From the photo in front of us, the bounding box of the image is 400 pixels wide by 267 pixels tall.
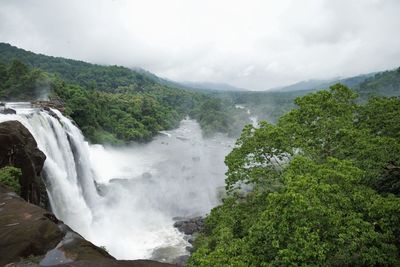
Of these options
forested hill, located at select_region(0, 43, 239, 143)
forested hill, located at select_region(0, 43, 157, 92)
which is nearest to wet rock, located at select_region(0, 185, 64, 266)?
forested hill, located at select_region(0, 43, 239, 143)

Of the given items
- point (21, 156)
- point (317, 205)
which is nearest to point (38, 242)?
point (317, 205)

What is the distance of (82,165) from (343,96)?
29027 millimetres

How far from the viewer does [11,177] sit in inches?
717

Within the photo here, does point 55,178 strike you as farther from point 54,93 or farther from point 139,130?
point 139,130

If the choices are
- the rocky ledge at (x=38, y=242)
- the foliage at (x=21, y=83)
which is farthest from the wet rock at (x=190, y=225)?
the foliage at (x=21, y=83)

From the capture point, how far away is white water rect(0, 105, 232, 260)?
90.7ft

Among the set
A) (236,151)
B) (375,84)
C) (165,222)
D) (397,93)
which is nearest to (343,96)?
(236,151)

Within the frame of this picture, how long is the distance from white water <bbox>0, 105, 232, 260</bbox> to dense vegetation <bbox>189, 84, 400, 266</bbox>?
14204 mm

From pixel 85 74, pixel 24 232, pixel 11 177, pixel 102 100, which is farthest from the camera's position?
pixel 85 74

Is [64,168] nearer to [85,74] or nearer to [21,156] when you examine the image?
[21,156]

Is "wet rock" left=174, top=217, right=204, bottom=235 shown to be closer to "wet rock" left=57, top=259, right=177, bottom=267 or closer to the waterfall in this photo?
the waterfall

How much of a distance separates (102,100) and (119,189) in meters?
40.9

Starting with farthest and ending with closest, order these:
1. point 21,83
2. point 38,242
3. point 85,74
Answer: point 85,74 < point 21,83 < point 38,242

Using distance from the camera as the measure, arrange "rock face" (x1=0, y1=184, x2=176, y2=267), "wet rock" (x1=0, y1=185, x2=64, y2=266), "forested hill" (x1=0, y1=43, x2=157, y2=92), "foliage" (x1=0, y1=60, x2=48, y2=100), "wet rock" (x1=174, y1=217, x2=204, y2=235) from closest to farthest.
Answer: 1. "rock face" (x1=0, y1=184, x2=176, y2=267)
2. "wet rock" (x1=0, y1=185, x2=64, y2=266)
3. "wet rock" (x1=174, y1=217, x2=204, y2=235)
4. "foliage" (x1=0, y1=60, x2=48, y2=100)
5. "forested hill" (x1=0, y1=43, x2=157, y2=92)
